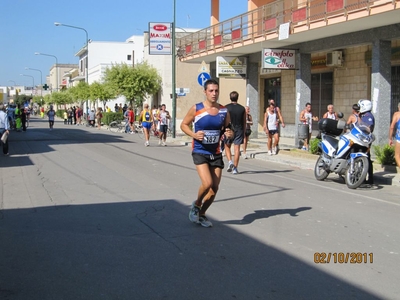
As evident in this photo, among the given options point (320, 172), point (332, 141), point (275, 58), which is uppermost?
point (275, 58)

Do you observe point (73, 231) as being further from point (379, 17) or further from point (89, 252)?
point (379, 17)

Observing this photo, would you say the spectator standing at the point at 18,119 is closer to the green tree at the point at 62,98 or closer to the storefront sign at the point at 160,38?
the storefront sign at the point at 160,38

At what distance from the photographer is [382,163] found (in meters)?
13.6

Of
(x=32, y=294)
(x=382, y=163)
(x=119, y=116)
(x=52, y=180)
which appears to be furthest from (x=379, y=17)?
(x=119, y=116)

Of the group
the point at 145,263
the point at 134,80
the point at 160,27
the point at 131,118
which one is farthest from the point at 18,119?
the point at 145,263

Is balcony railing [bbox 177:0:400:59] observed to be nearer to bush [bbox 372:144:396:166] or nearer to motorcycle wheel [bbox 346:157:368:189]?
bush [bbox 372:144:396:166]

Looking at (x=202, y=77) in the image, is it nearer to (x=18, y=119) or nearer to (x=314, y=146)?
(x=314, y=146)

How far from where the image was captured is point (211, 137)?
696cm

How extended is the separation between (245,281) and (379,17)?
474 inches

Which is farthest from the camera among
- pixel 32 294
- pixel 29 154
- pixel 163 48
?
pixel 163 48

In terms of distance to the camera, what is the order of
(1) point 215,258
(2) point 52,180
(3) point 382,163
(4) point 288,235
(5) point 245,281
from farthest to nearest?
(3) point 382,163, (2) point 52,180, (4) point 288,235, (1) point 215,258, (5) point 245,281

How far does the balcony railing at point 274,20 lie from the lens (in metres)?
15.2
